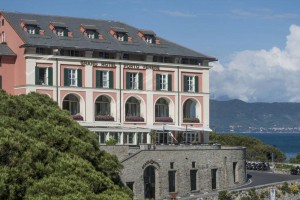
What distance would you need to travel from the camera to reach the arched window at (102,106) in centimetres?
7300

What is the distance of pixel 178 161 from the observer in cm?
6406

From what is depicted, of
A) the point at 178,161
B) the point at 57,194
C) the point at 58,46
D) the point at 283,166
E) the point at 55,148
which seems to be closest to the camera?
the point at 57,194

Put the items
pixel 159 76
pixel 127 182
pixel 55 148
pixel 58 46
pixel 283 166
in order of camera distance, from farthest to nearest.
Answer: pixel 283 166 → pixel 159 76 → pixel 58 46 → pixel 127 182 → pixel 55 148

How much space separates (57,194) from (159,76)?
42.8 metres

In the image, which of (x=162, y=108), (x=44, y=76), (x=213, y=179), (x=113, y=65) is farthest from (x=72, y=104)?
(x=213, y=179)

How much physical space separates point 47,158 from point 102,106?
3738cm

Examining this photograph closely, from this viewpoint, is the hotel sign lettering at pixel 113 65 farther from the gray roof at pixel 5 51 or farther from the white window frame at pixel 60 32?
the gray roof at pixel 5 51

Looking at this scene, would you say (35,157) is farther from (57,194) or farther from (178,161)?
(178,161)

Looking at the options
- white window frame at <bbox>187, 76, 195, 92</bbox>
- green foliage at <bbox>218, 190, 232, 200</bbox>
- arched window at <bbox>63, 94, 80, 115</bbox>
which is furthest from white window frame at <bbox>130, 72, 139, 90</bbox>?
green foliage at <bbox>218, 190, 232, 200</bbox>

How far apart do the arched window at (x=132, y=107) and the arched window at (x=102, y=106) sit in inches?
82.9

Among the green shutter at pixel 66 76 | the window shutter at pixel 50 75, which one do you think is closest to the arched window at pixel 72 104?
the green shutter at pixel 66 76

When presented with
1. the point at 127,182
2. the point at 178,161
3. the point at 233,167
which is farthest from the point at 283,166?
the point at 127,182

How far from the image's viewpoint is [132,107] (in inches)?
2955

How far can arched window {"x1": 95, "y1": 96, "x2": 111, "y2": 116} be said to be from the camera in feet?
240
